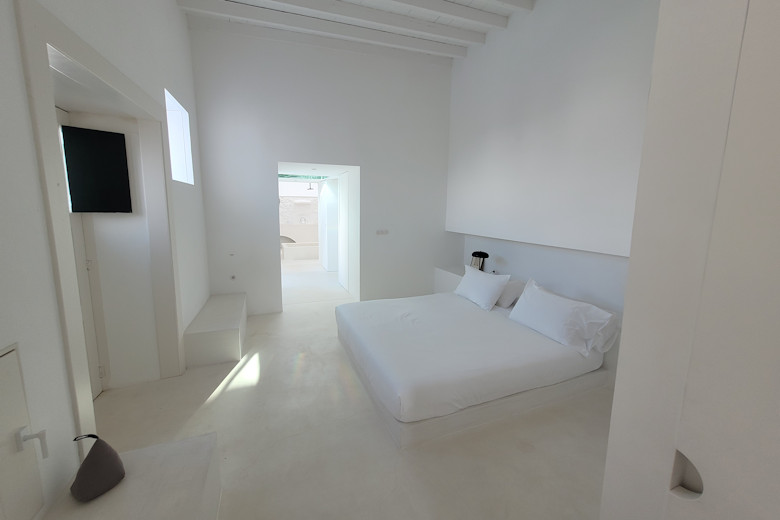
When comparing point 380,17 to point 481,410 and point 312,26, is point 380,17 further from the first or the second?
point 481,410

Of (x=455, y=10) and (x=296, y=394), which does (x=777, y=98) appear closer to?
(x=296, y=394)

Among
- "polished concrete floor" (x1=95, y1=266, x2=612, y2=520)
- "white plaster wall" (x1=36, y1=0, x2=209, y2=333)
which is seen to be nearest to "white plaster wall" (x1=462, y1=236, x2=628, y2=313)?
"polished concrete floor" (x1=95, y1=266, x2=612, y2=520)

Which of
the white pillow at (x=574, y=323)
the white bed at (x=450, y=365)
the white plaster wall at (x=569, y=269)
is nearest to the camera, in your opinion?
the white bed at (x=450, y=365)

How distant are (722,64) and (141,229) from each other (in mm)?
3186

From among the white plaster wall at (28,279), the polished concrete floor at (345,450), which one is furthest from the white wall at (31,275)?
the polished concrete floor at (345,450)

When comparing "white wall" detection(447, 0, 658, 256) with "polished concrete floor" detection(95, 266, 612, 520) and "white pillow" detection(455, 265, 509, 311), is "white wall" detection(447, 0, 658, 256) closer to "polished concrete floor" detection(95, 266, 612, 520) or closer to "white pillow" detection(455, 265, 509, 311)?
"white pillow" detection(455, 265, 509, 311)

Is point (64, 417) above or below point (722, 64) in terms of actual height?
below

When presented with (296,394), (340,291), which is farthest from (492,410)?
(340,291)

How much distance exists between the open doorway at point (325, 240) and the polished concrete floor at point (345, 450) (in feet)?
7.57

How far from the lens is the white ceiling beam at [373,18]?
322 centimetres

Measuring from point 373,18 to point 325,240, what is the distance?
4558 millimetres

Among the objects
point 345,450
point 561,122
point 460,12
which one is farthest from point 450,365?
point 460,12

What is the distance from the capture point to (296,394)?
2.50 meters

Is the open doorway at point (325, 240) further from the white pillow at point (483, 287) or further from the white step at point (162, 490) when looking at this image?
the white step at point (162, 490)
